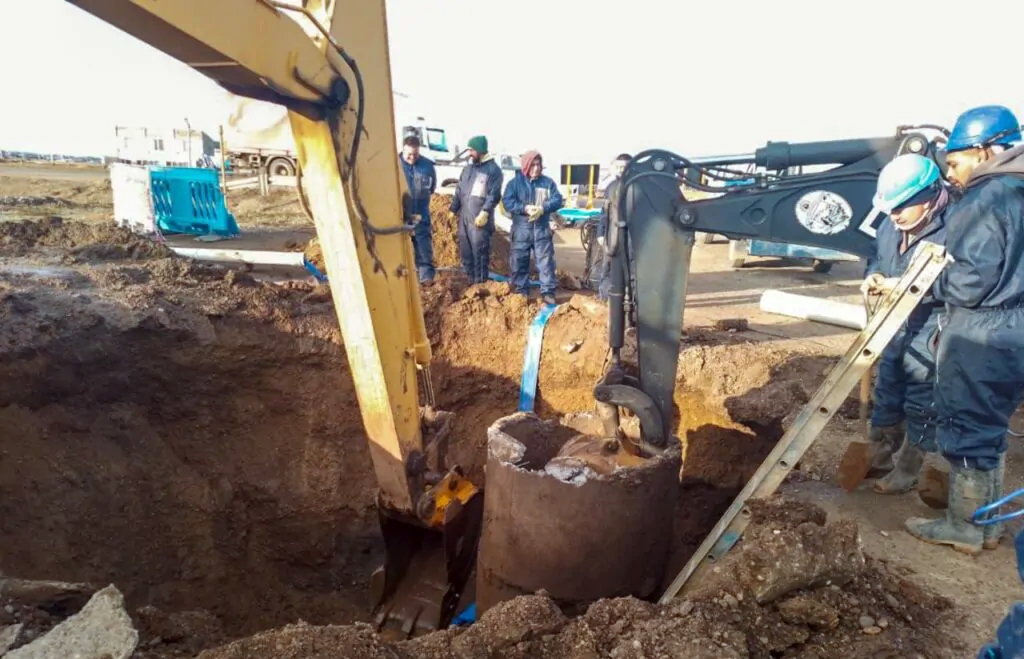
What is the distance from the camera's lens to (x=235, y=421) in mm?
5227

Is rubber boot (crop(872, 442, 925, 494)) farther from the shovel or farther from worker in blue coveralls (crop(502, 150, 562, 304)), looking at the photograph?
worker in blue coveralls (crop(502, 150, 562, 304))

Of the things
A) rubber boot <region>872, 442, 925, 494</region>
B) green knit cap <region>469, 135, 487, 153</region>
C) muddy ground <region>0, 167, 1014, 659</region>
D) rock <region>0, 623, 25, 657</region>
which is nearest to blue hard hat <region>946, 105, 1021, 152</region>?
rubber boot <region>872, 442, 925, 494</region>

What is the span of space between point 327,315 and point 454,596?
2666 millimetres

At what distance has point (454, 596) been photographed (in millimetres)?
4098

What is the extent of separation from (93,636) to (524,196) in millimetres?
6483

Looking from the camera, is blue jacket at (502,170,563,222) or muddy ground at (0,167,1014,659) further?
blue jacket at (502,170,563,222)

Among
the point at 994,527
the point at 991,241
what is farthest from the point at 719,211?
the point at 994,527

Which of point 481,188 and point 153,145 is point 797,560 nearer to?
point 481,188

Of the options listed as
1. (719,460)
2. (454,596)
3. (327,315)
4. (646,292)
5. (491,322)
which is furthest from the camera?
(491,322)

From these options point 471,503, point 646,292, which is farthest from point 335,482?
point 646,292

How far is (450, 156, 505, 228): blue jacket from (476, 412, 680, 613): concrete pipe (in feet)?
15.5

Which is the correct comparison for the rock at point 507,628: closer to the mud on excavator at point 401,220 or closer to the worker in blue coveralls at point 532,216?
the mud on excavator at point 401,220

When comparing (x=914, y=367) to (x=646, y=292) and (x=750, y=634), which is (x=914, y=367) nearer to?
(x=646, y=292)

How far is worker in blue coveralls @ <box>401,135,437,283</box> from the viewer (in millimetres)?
7977
